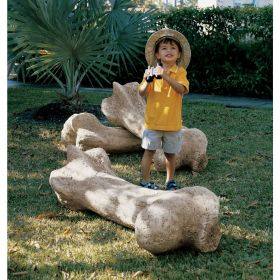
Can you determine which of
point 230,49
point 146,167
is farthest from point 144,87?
point 230,49

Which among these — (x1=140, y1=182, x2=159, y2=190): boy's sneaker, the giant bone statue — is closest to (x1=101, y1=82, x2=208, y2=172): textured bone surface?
the giant bone statue

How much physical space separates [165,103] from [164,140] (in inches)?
13.4

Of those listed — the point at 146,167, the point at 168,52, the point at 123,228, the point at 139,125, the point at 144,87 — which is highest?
the point at 168,52

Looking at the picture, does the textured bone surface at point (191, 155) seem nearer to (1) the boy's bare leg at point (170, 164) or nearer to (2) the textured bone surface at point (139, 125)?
(2) the textured bone surface at point (139, 125)

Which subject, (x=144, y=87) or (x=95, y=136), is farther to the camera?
(x=95, y=136)

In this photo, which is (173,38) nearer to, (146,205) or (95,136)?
(95,136)

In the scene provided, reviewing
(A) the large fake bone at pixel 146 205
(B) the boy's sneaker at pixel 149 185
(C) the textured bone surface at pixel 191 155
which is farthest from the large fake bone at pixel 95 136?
(A) the large fake bone at pixel 146 205

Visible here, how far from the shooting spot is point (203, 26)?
37.4 feet

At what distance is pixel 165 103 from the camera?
14.7 ft

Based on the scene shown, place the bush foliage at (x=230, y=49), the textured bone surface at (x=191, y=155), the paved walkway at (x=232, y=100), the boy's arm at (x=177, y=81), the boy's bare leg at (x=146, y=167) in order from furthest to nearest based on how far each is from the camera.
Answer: the bush foliage at (x=230, y=49) < the paved walkway at (x=232, y=100) < the textured bone surface at (x=191, y=155) < the boy's bare leg at (x=146, y=167) < the boy's arm at (x=177, y=81)

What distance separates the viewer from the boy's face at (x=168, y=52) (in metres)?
4.49

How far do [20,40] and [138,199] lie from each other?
367 centimetres

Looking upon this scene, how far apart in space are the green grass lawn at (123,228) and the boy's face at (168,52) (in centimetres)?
110
